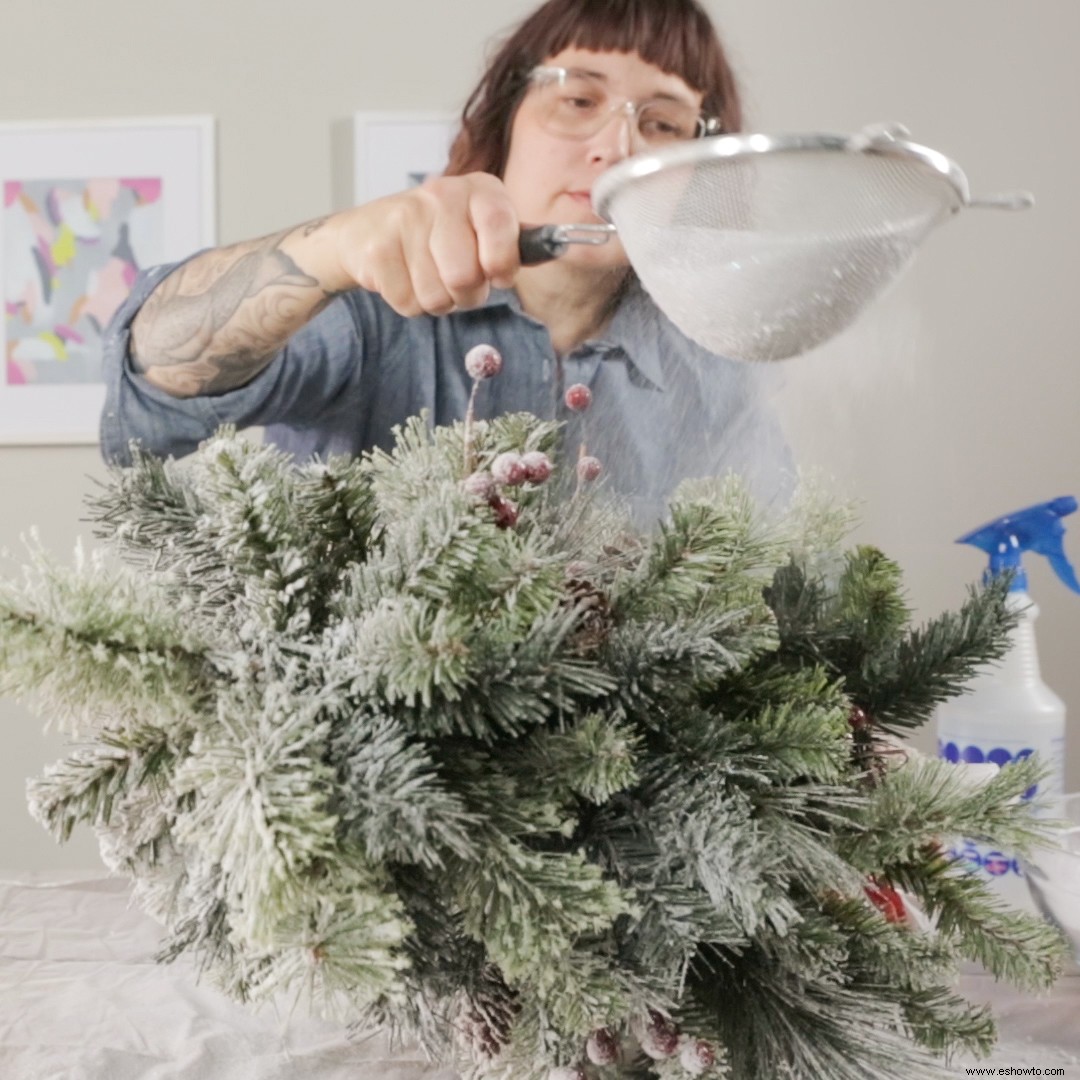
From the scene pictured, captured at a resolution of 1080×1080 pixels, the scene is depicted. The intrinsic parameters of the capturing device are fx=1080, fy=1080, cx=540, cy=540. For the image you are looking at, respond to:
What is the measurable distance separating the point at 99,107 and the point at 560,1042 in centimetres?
165

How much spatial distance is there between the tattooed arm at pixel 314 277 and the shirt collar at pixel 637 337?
0.63ft

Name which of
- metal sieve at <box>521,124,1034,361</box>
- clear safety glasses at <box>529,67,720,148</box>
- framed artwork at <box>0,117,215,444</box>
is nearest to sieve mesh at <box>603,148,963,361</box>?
metal sieve at <box>521,124,1034,361</box>

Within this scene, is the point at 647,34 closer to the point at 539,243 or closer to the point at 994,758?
the point at 539,243

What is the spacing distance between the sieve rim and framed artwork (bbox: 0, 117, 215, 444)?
4.02 feet

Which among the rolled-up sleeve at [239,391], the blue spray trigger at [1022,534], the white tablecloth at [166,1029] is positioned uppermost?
the rolled-up sleeve at [239,391]

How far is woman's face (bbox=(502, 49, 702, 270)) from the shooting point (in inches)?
37.8

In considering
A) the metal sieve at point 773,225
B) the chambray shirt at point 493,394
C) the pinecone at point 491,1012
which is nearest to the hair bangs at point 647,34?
the chambray shirt at point 493,394

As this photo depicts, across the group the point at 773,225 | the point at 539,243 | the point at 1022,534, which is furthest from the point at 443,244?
the point at 1022,534

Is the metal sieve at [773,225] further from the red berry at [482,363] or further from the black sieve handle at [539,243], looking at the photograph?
the red berry at [482,363]

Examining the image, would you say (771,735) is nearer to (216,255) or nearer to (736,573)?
(736,573)

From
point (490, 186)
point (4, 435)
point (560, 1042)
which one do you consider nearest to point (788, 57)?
point (490, 186)

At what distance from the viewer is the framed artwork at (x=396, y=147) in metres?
1.61

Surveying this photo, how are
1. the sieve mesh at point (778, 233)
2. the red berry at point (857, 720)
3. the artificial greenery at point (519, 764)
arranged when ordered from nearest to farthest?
the artificial greenery at point (519, 764), the red berry at point (857, 720), the sieve mesh at point (778, 233)

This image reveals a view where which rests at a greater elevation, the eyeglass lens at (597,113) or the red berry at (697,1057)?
the eyeglass lens at (597,113)
